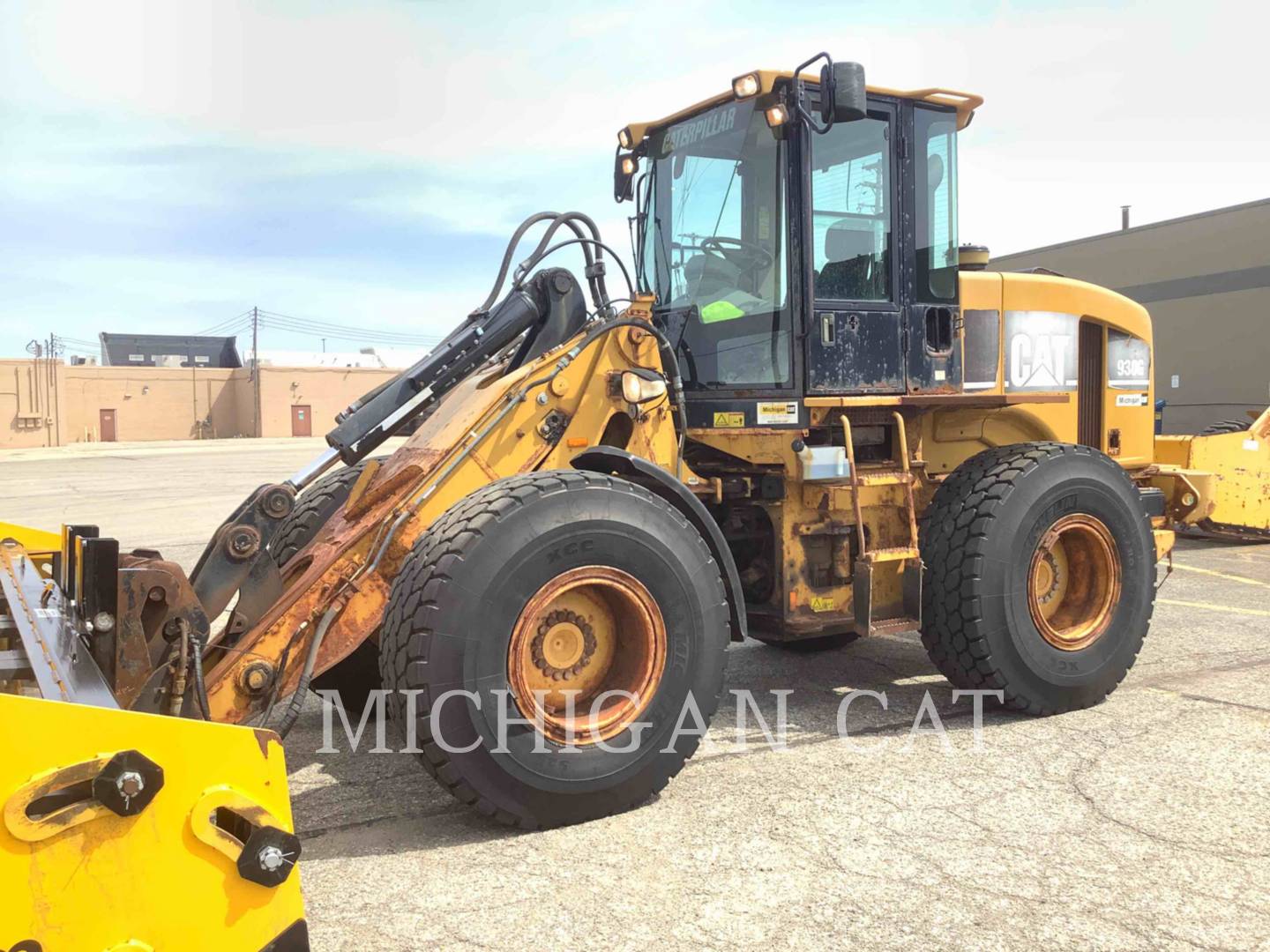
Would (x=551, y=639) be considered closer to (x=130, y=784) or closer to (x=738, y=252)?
(x=130, y=784)

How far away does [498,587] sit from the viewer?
356 cm

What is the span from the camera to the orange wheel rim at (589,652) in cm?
372

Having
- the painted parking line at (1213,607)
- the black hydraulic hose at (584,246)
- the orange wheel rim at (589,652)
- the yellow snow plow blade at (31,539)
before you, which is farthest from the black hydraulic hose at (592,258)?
the painted parking line at (1213,607)

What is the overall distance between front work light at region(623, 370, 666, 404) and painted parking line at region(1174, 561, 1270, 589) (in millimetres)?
6473

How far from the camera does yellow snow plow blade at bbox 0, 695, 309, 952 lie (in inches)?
88.9

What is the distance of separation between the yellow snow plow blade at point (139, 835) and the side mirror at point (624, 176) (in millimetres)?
3859

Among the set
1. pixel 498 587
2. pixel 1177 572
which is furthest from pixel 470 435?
pixel 1177 572

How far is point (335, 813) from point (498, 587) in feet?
3.72

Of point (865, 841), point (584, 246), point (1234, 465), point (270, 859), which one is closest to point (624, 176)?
point (584, 246)

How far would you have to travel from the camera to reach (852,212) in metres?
5.13

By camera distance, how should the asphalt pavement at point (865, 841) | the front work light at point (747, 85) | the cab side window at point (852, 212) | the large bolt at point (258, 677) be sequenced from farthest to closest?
the cab side window at point (852, 212), the front work light at point (747, 85), the large bolt at point (258, 677), the asphalt pavement at point (865, 841)

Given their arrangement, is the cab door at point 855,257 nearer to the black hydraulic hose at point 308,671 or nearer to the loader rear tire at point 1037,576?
the loader rear tire at point 1037,576

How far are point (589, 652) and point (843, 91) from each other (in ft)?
8.23

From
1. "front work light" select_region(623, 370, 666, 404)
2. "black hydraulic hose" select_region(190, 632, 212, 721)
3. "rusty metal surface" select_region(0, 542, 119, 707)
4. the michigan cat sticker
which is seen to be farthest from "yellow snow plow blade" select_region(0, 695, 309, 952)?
the michigan cat sticker
